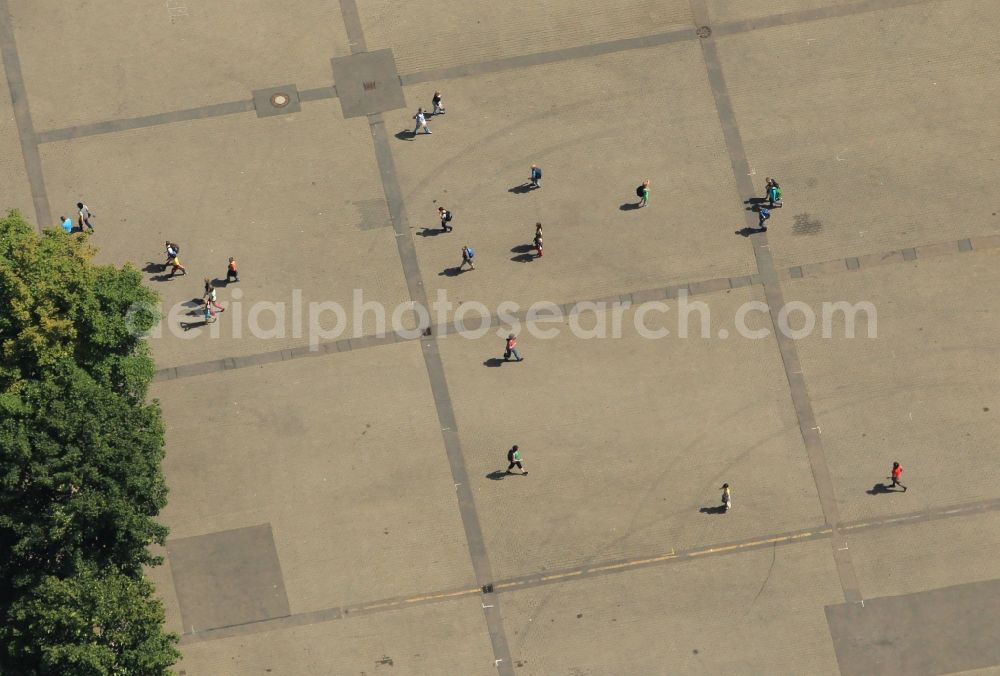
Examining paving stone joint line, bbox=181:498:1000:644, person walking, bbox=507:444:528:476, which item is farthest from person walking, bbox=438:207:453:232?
paving stone joint line, bbox=181:498:1000:644

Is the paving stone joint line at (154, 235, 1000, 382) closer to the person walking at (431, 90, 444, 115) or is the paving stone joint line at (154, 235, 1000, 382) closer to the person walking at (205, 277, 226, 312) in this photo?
the person walking at (205, 277, 226, 312)

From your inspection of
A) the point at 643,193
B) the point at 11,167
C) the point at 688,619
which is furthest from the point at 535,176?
the point at 11,167

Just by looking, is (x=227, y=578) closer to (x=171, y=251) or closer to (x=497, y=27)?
(x=171, y=251)

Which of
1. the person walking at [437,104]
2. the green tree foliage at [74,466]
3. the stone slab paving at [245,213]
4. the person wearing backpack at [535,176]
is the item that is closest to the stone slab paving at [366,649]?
the green tree foliage at [74,466]

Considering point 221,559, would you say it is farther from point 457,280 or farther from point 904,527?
point 904,527

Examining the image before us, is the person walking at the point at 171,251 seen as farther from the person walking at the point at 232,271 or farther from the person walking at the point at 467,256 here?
the person walking at the point at 467,256
